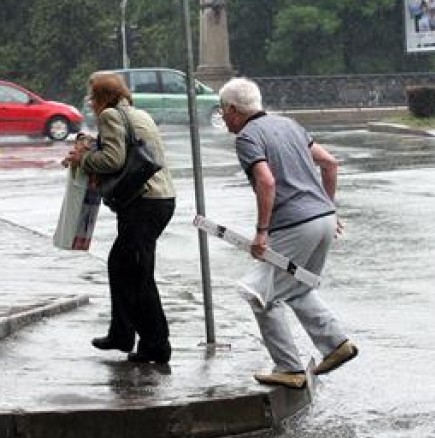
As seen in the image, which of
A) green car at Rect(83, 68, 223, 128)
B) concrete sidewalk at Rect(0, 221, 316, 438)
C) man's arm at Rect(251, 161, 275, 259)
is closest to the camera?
concrete sidewalk at Rect(0, 221, 316, 438)

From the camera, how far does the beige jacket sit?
7438mm

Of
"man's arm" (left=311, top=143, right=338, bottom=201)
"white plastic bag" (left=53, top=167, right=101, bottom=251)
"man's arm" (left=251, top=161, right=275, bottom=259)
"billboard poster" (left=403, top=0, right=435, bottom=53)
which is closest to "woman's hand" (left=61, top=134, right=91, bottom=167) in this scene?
"white plastic bag" (left=53, top=167, right=101, bottom=251)

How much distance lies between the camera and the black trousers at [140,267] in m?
7.60

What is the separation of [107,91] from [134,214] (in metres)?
0.71

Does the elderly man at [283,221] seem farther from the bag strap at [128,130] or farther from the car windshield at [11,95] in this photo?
the car windshield at [11,95]

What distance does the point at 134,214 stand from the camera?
757cm

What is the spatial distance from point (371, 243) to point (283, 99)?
36.6 meters

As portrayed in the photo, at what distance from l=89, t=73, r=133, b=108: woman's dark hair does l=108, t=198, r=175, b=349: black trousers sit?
58 cm

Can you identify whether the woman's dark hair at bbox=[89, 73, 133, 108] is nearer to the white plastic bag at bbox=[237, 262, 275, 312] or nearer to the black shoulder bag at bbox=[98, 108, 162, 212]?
the black shoulder bag at bbox=[98, 108, 162, 212]

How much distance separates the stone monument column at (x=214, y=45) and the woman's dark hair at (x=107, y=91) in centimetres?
4425

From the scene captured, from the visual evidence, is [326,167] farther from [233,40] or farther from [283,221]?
[233,40]

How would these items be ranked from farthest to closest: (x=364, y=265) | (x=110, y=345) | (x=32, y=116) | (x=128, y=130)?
(x=32, y=116)
(x=364, y=265)
(x=110, y=345)
(x=128, y=130)

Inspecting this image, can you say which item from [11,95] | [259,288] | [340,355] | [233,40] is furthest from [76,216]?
[233,40]

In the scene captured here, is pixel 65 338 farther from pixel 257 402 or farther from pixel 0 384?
pixel 257 402
